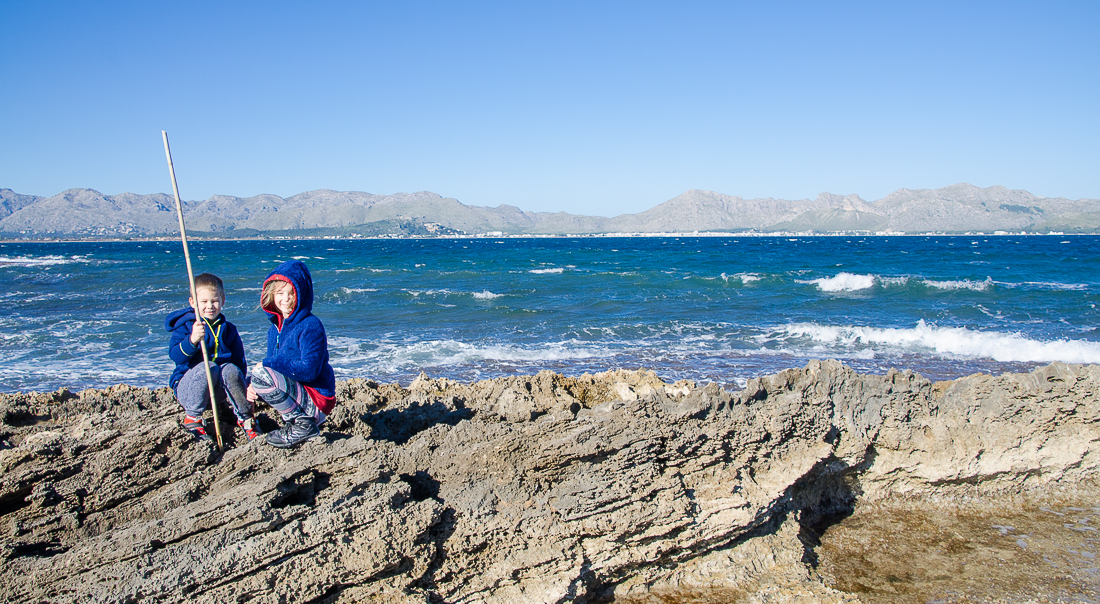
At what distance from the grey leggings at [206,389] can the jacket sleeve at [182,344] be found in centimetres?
23

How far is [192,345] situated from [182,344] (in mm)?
52

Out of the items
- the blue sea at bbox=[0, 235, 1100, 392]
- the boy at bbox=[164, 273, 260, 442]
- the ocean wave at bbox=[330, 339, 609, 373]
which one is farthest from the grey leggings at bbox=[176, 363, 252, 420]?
the ocean wave at bbox=[330, 339, 609, 373]

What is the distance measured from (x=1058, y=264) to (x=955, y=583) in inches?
1932

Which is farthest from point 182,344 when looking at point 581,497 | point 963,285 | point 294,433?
point 963,285

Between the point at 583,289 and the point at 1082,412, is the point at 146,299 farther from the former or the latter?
the point at 1082,412

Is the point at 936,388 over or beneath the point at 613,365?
over

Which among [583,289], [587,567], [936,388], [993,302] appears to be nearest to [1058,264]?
[993,302]

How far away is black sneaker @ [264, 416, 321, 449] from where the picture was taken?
3133 mm

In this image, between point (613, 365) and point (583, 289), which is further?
point (583, 289)

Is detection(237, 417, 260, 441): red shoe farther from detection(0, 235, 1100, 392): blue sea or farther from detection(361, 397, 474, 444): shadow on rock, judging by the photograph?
detection(0, 235, 1100, 392): blue sea

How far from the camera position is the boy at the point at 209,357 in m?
3.34

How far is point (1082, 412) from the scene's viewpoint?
15.2 ft

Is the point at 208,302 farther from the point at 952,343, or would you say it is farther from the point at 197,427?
the point at 952,343

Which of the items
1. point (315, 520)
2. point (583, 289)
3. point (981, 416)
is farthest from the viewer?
point (583, 289)
